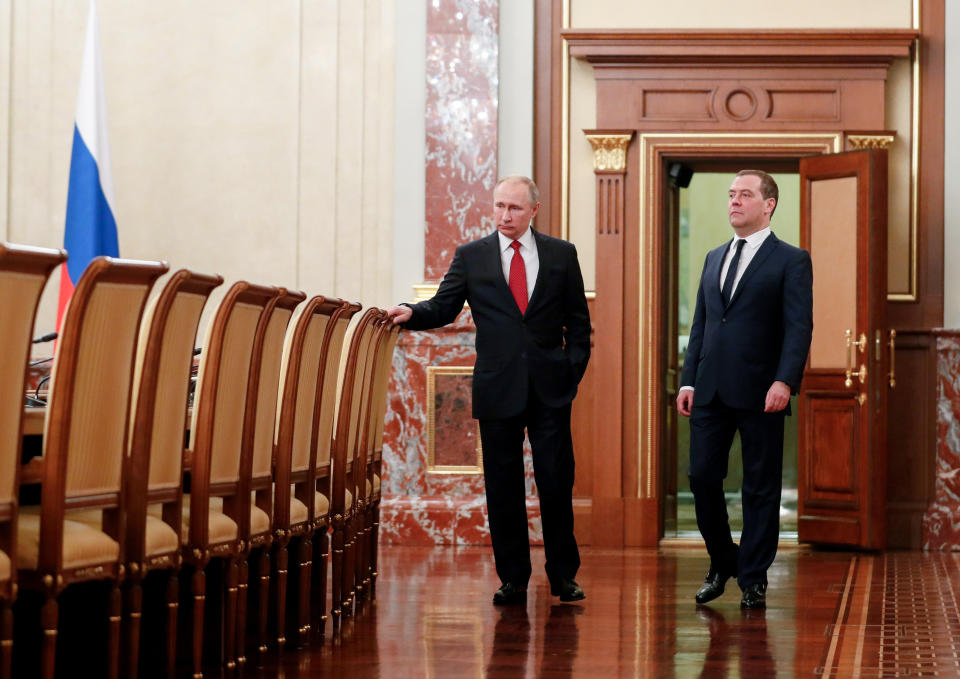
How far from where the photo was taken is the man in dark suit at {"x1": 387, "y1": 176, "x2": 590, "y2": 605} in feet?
14.6

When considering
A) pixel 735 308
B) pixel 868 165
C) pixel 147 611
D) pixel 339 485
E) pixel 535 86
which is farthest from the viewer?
pixel 535 86

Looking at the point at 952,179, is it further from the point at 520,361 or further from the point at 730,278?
the point at 520,361

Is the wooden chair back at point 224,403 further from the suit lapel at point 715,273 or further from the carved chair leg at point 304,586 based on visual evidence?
the suit lapel at point 715,273

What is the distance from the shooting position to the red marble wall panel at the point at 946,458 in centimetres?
670

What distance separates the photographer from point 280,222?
708cm

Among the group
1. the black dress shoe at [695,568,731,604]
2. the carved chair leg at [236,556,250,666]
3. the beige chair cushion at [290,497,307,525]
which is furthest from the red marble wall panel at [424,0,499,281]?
the carved chair leg at [236,556,250,666]

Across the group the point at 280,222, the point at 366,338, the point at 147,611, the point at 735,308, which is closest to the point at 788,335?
the point at 735,308

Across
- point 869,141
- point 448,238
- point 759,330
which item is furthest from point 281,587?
point 869,141

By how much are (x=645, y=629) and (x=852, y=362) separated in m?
2.91

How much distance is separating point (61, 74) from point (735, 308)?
13.9 feet

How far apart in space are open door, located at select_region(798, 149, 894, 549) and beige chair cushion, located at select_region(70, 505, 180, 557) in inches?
173

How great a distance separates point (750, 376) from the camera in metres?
4.44

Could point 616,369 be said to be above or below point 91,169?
below

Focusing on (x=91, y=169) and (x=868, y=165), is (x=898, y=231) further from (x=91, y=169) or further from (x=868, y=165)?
(x=91, y=169)
